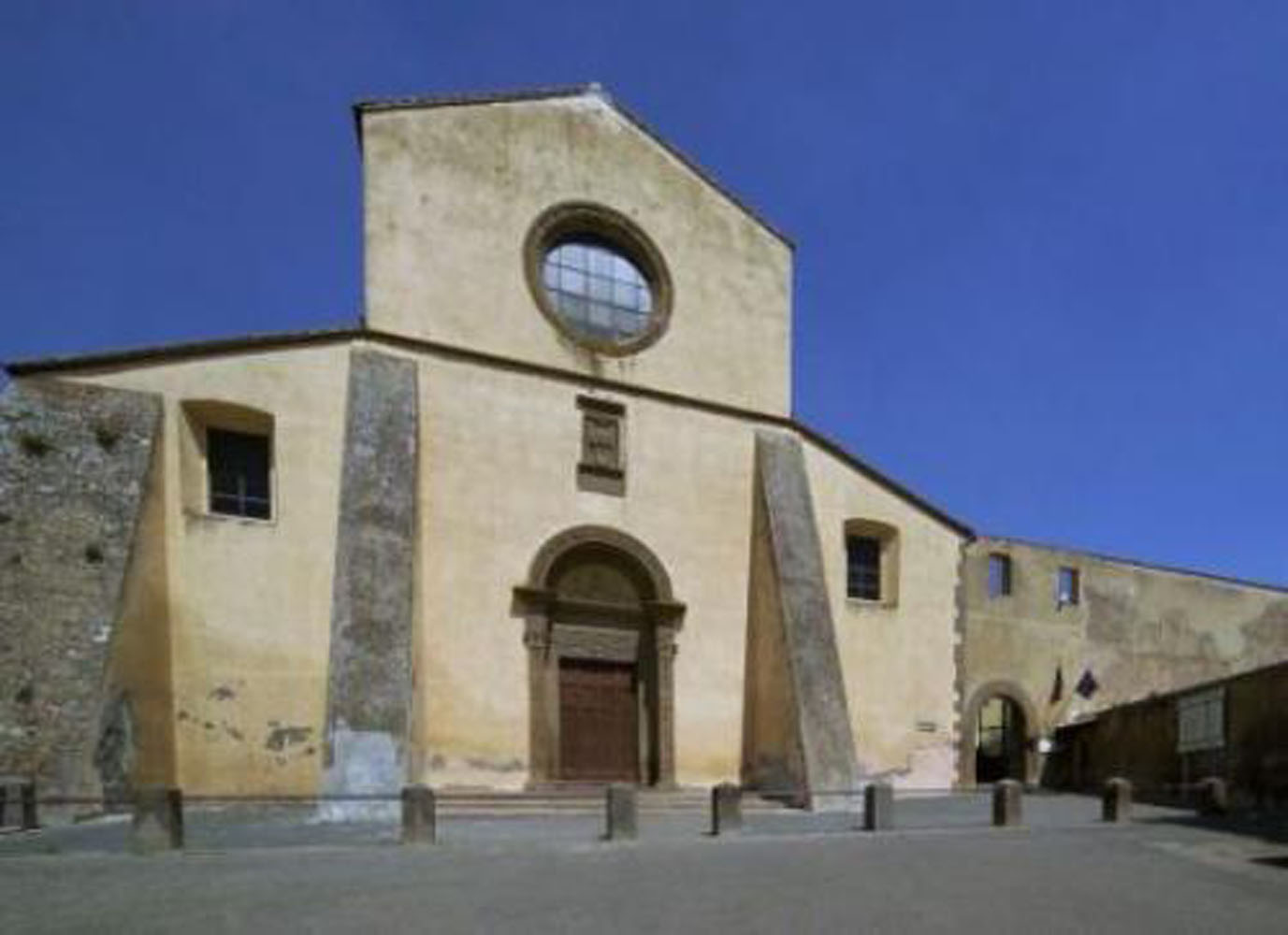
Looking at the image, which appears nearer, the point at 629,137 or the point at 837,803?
the point at 837,803

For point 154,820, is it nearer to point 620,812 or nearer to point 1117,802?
point 620,812

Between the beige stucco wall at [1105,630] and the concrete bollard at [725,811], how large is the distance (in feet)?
41.7

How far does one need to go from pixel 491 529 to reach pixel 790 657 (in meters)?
5.11

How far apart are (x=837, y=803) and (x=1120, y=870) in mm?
6198

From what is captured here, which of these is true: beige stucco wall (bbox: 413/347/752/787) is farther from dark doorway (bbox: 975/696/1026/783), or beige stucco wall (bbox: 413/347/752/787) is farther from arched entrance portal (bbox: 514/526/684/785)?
dark doorway (bbox: 975/696/1026/783)

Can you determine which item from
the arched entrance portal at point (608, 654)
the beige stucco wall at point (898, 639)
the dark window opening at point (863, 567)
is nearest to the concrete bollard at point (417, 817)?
the arched entrance portal at point (608, 654)

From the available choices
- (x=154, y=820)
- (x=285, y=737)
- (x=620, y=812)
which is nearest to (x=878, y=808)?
(x=620, y=812)

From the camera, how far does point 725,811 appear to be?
41.0 feet

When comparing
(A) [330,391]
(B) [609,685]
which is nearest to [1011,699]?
(B) [609,685]

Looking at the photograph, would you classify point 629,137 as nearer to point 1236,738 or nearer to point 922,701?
point 922,701

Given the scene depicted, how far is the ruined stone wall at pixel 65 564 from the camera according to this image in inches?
460

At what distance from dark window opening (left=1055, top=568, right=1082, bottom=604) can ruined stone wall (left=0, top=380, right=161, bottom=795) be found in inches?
811

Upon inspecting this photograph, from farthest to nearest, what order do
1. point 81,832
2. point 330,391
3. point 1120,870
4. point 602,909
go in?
point 330,391
point 81,832
point 1120,870
point 602,909

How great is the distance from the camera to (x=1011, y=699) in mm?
25109
